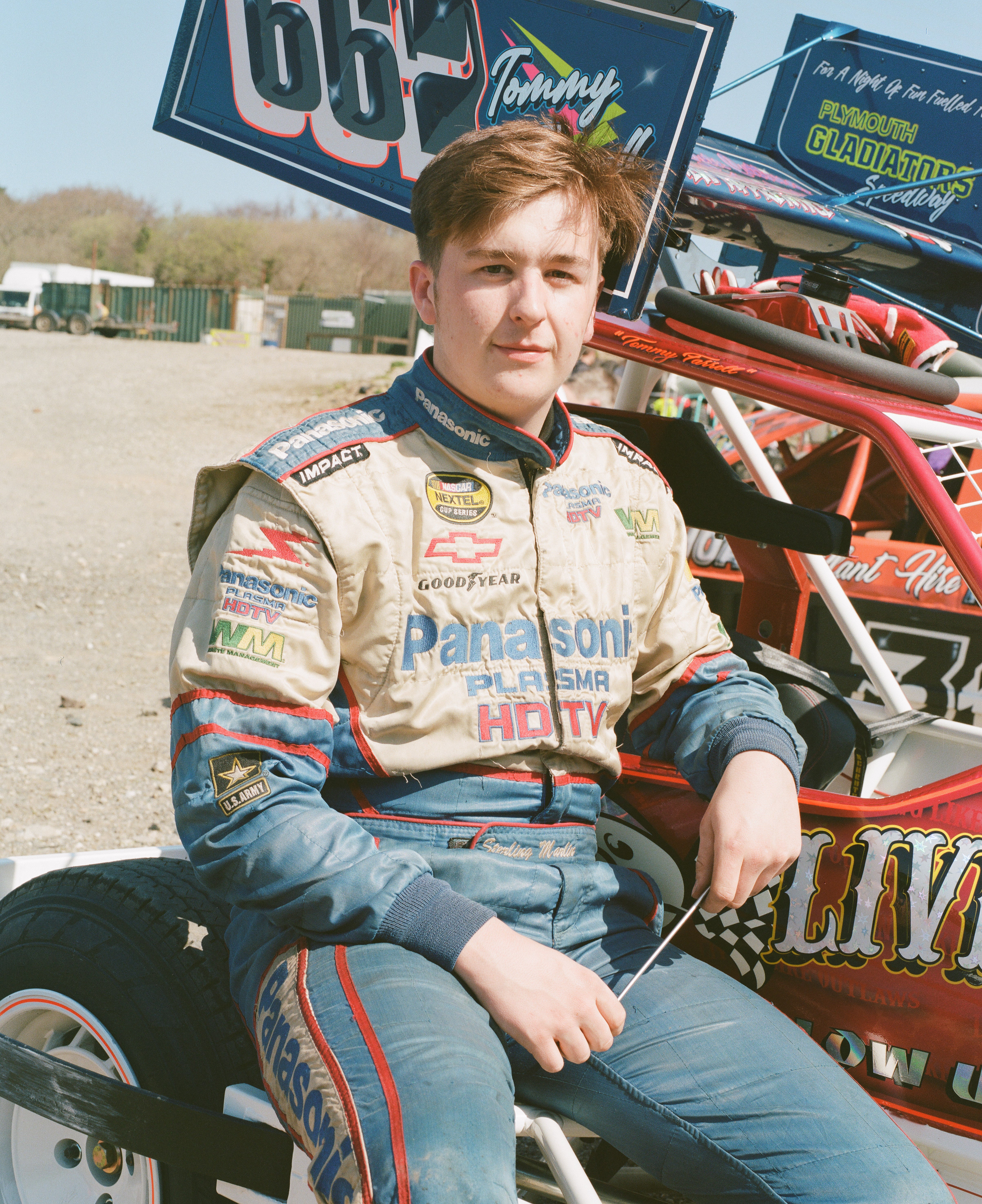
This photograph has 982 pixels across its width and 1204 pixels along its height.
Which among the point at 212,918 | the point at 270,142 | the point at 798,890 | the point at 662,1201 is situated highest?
the point at 270,142

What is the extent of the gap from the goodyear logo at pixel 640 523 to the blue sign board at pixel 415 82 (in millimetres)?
515

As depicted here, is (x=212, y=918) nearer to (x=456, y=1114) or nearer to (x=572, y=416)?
(x=456, y=1114)

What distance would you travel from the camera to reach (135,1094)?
1646 mm

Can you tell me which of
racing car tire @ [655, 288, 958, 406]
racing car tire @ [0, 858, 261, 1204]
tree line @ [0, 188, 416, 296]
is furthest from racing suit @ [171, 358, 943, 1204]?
tree line @ [0, 188, 416, 296]

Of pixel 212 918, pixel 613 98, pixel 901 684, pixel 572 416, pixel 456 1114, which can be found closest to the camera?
pixel 456 1114

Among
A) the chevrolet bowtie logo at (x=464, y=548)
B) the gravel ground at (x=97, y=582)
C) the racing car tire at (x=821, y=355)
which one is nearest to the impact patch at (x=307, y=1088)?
the chevrolet bowtie logo at (x=464, y=548)

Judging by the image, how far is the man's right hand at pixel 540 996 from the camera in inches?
54.7

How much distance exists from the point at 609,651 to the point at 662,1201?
0.93 m

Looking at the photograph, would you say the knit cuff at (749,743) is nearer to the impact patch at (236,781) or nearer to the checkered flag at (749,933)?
the checkered flag at (749,933)

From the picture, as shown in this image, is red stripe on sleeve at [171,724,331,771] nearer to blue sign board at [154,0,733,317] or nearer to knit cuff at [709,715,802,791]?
knit cuff at [709,715,802,791]

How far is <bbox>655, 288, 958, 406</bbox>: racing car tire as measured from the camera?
2.30 m

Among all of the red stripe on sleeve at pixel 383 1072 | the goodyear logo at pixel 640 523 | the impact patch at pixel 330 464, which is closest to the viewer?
the red stripe on sleeve at pixel 383 1072

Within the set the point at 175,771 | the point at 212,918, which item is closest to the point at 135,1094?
the point at 212,918

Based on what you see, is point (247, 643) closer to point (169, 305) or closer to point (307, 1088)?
point (307, 1088)
